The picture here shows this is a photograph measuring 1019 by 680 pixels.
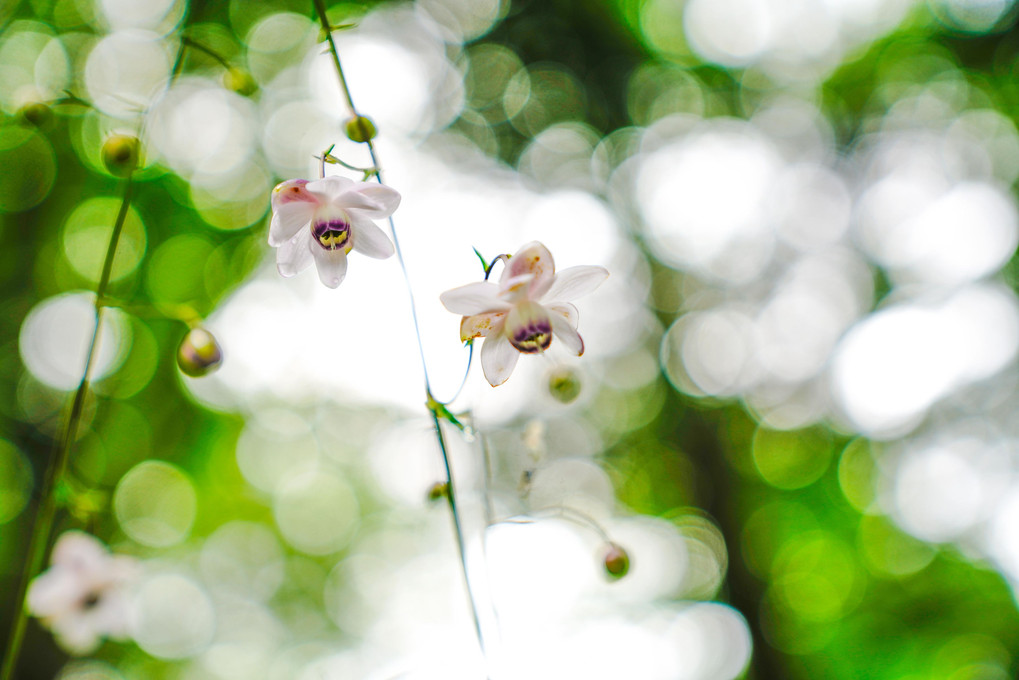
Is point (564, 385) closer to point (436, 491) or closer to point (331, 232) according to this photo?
point (436, 491)

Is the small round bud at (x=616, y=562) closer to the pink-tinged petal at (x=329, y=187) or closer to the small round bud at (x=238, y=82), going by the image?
the pink-tinged petal at (x=329, y=187)

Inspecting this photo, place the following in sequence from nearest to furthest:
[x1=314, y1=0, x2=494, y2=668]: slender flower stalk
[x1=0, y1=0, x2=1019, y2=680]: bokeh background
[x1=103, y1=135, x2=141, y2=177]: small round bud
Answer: [x1=314, y1=0, x2=494, y2=668]: slender flower stalk
[x1=103, y1=135, x2=141, y2=177]: small round bud
[x1=0, y1=0, x2=1019, y2=680]: bokeh background

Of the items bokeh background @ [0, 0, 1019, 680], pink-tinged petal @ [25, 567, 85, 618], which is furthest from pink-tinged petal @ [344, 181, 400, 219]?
bokeh background @ [0, 0, 1019, 680]

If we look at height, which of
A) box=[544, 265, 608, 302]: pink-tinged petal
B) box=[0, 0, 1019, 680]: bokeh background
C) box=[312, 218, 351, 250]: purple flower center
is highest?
box=[312, 218, 351, 250]: purple flower center

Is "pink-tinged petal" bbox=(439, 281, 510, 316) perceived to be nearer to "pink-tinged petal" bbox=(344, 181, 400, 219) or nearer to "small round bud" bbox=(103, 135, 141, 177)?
"pink-tinged petal" bbox=(344, 181, 400, 219)

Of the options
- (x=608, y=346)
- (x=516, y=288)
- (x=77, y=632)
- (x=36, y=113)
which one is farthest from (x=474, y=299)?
(x=608, y=346)

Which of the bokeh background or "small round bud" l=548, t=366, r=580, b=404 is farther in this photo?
the bokeh background
